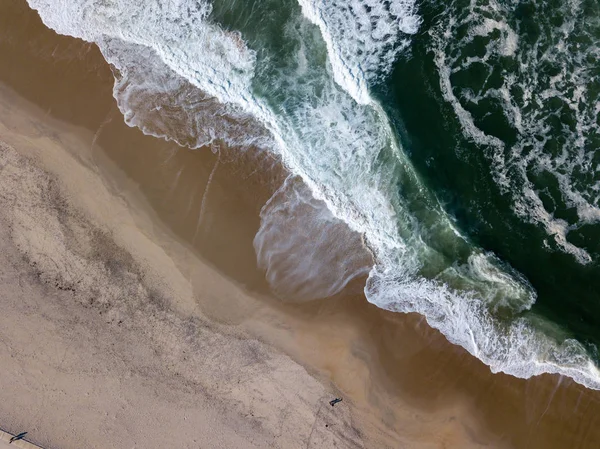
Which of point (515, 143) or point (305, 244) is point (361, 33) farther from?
point (305, 244)

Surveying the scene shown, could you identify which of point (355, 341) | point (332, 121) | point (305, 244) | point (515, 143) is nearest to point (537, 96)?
point (515, 143)

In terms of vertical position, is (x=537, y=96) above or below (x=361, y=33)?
above

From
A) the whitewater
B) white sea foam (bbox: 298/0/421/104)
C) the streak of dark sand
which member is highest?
white sea foam (bbox: 298/0/421/104)

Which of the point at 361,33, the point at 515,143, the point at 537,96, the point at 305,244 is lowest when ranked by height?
the point at 305,244

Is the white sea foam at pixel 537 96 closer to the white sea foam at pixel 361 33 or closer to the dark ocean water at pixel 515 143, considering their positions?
the dark ocean water at pixel 515 143

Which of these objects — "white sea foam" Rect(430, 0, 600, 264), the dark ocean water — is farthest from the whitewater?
"white sea foam" Rect(430, 0, 600, 264)

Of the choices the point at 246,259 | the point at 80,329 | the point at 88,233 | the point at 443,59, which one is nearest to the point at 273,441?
the point at 246,259

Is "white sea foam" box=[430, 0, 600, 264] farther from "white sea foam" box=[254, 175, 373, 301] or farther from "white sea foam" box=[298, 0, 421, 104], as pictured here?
"white sea foam" box=[254, 175, 373, 301]
